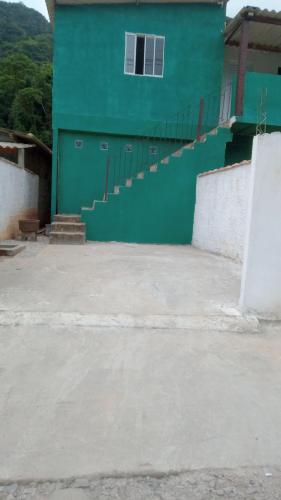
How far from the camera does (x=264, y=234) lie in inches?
145

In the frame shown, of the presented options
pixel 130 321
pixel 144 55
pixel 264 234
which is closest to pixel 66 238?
pixel 130 321

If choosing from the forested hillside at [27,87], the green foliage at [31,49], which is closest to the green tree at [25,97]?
the forested hillside at [27,87]

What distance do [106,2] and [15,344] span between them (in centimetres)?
1075

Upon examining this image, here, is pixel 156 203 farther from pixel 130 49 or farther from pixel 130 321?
pixel 130 321

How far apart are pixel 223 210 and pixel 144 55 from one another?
19.7 feet

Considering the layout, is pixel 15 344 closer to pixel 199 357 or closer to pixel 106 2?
pixel 199 357

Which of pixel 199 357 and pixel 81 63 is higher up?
pixel 81 63

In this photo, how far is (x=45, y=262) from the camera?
6.22 m

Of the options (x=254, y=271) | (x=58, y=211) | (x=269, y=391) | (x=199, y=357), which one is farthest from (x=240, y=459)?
(x=58, y=211)

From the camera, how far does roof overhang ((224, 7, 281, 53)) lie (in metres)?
9.03

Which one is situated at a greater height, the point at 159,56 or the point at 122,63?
the point at 159,56

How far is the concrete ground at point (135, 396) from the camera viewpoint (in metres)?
1.72

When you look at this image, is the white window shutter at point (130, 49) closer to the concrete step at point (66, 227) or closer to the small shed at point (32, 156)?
the small shed at point (32, 156)

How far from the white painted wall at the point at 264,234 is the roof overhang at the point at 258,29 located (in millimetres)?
7343
